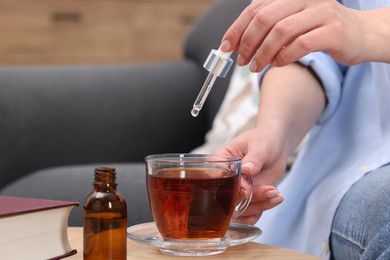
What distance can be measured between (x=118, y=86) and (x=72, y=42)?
1.08 metres

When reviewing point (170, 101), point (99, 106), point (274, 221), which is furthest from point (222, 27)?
point (274, 221)

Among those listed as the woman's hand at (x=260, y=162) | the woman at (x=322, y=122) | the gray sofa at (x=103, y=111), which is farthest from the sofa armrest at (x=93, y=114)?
the woman's hand at (x=260, y=162)

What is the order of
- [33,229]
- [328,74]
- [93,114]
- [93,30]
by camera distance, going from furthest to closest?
[93,30] → [93,114] → [328,74] → [33,229]

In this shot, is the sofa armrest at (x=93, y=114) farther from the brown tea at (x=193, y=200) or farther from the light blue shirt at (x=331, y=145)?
the brown tea at (x=193, y=200)

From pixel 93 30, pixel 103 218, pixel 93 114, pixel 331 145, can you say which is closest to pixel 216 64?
pixel 103 218

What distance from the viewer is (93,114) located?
1.60 meters

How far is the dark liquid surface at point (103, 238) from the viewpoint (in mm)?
610

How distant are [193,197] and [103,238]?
88 mm

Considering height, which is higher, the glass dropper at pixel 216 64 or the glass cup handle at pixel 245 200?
the glass dropper at pixel 216 64

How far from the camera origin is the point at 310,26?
0.69m

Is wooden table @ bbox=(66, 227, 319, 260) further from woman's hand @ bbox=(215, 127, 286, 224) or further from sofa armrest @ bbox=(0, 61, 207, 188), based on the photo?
sofa armrest @ bbox=(0, 61, 207, 188)

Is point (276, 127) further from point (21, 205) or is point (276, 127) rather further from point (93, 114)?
point (93, 114)

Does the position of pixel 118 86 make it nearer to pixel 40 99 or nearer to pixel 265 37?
pixel 40 99

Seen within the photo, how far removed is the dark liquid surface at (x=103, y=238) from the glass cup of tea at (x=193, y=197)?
6cm
